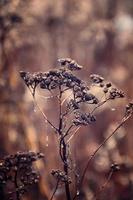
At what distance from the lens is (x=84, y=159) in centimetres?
639

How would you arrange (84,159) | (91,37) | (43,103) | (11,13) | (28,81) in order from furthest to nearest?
(43,103)
(91,37)
(84,159)
(11,13)
(28,81)

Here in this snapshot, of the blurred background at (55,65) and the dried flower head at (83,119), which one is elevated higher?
the blurred background at (55,65)

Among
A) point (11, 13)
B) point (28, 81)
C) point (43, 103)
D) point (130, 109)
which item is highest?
point (11, 13)

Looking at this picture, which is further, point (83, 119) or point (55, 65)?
point (55, 65)

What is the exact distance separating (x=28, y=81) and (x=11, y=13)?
302cm

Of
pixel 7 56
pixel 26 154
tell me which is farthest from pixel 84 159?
pixel 26 154

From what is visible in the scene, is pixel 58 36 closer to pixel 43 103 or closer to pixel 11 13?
pixel 43 103

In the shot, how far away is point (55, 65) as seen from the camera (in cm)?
748

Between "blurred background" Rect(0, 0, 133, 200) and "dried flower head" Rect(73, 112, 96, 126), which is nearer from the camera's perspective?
"dried flower head" Rect(73, 112, 96, 126)

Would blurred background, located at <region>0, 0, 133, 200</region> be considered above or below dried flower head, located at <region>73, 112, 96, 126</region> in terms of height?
above

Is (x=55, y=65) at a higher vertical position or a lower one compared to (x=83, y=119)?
higher

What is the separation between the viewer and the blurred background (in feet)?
19.4

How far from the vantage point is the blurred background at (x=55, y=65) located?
5910 mm

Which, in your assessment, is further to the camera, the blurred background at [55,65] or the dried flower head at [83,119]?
the blurred background at [55,65]
